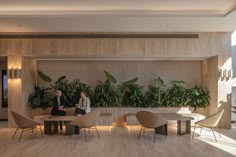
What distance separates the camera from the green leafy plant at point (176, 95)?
9.77 metres

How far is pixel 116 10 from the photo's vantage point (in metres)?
7.30

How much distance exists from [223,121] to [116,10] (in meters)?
5.41

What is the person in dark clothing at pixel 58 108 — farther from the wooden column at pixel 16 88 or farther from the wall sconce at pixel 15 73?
the wall sconce at pixel 15 73

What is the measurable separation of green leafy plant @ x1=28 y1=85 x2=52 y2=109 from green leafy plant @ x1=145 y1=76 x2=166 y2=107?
3.78m

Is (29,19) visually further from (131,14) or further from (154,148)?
(154,148)

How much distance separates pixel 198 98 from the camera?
31.6 ft

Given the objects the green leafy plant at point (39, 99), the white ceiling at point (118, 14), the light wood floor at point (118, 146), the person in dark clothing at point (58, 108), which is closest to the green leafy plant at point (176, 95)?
the light wood floor at point (118, 146)

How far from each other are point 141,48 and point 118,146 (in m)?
3.91

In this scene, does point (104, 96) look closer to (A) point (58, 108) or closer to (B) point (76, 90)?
(B) point (76, 90)

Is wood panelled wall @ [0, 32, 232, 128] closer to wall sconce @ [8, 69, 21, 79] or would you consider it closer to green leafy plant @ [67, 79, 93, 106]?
wall sconce @ [8, 69, 21, 79]

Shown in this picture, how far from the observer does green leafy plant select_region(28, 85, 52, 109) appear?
950 cm

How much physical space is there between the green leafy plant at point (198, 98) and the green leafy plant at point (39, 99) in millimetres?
5326

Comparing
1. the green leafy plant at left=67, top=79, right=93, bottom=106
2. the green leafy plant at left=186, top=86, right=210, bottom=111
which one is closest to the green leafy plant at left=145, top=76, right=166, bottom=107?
the green leafy plant at left=186, top=86, right=210, bottom=111

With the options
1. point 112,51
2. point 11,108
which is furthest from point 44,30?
point 11,108
